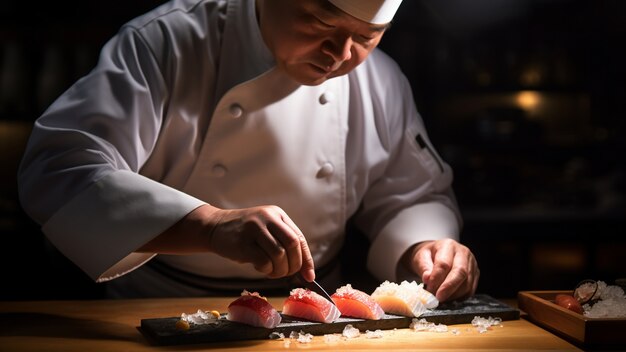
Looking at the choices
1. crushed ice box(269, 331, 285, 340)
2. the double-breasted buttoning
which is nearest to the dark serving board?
crushed ice box(269, 331, 285, 340)

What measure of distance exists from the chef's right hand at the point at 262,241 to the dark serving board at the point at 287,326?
0.42ft

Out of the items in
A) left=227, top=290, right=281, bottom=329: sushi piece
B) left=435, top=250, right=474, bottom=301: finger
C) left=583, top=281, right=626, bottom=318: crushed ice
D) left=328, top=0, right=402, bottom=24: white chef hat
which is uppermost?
left=328, top=0, right=402, bottom=24: white chef hat

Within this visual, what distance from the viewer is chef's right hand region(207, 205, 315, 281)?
1784 mm

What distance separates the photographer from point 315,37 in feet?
6.63

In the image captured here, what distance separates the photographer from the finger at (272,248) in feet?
5.83

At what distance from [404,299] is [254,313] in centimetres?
38

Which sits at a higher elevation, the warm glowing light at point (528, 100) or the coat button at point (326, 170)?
the coat button at point (326, 170)

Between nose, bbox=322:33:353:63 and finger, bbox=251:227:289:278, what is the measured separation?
1.65ft

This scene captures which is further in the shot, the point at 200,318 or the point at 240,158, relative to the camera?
the point at 240,158

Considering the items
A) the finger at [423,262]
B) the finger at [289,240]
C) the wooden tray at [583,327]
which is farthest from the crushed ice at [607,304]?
the finger at [289,240]

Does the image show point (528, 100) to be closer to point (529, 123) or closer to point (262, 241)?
point (529, 123)

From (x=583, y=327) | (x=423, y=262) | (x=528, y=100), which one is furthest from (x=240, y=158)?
(x=528, y=100)

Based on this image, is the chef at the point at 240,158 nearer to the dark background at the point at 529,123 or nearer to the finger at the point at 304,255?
the finger at the point at 304,255

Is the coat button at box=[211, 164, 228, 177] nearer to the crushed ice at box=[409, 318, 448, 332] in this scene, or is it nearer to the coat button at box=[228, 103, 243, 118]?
the coat button at box=[228, 103, 243, 118]
